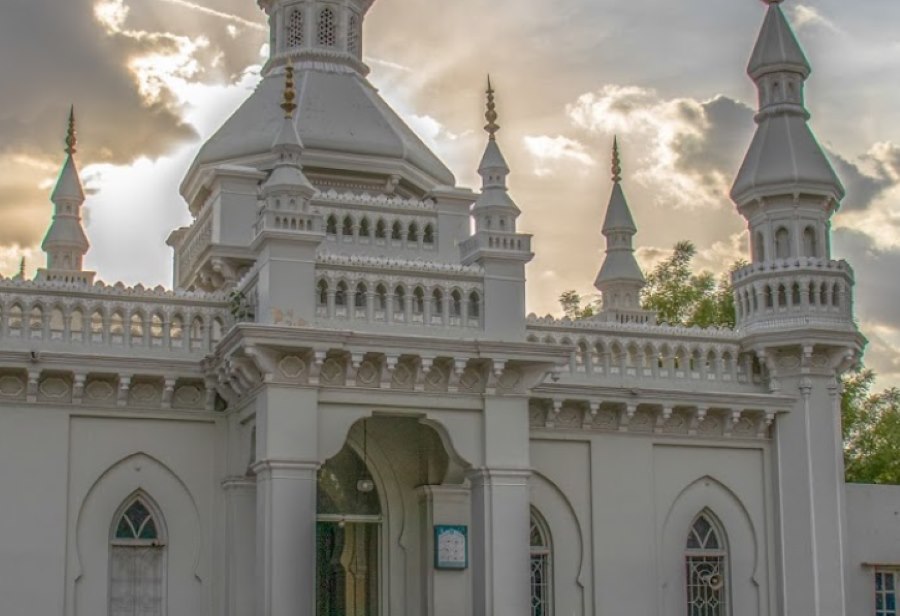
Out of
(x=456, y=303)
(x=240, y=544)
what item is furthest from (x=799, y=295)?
(x=240, y=544)

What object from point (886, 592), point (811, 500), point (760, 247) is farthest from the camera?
point (760, 247)

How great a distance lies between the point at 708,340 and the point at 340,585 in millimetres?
6902

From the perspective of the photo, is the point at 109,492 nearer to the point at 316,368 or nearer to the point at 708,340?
the point at 316,368

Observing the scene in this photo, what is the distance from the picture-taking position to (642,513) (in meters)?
22.7

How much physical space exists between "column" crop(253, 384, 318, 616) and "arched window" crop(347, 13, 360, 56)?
29.7ft

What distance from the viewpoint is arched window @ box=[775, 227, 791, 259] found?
23938 mm

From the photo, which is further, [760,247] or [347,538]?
[760,247]

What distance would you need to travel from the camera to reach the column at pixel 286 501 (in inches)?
724

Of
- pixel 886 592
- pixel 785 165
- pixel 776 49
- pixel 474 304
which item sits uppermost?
pixel 776 49

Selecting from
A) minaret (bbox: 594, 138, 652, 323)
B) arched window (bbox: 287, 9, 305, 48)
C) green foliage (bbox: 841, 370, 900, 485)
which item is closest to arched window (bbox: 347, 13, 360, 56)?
arched window (bbox: 287, 9, 305, 48)

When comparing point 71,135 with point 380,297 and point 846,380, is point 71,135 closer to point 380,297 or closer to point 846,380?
point 380,297

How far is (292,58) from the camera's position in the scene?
25.6 meters

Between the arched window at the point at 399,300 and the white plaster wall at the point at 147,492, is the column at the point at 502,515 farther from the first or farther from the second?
the white plaster wall at the point at 147,492

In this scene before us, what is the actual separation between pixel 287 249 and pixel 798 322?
28.1 ft
